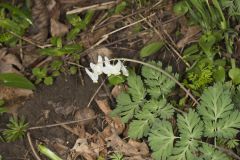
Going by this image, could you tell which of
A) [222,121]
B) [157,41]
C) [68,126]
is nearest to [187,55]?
[157,41]

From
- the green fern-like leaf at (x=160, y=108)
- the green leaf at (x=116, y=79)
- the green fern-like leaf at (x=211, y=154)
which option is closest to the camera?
the green fern-like leaf at (x=211, y=154)

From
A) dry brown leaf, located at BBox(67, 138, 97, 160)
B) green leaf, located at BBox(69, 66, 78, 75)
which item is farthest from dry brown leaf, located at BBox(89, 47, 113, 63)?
dry brown leaf, located at BBox(67, 138, 97, 160)

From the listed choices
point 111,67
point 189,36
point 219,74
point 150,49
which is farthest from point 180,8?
point 111,67

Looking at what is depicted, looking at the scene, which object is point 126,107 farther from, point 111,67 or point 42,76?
point 42,76

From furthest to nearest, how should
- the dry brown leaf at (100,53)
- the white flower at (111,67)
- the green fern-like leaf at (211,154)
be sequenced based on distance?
the dry brown leaf at (100,53)
the white flower at (111,67)
the green fern-like leaf at (211,154)

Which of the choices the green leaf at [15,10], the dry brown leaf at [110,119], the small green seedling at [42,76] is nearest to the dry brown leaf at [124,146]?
the dry brown leaf at [110,119]

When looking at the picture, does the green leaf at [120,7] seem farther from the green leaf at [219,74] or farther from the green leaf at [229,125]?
the green leaf at [229,125]

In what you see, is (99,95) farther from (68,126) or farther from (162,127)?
(162,127)
